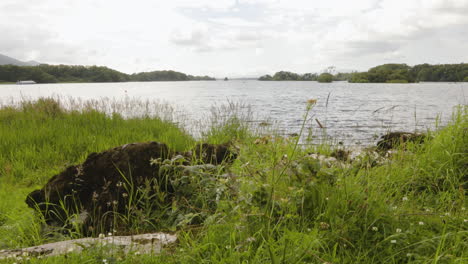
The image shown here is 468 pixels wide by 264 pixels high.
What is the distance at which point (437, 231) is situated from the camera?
2.79 metres

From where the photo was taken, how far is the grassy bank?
2277mm

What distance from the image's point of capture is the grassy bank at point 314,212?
2.28 meters

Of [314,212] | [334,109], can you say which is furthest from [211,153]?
[334,109]

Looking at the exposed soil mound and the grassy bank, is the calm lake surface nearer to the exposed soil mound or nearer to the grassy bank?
the grassy bank

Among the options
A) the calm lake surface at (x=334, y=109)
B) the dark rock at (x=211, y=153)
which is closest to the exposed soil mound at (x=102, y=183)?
the dark rock at (x=211, y=153)

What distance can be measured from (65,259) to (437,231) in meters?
3.45

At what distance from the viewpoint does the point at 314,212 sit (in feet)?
9.14

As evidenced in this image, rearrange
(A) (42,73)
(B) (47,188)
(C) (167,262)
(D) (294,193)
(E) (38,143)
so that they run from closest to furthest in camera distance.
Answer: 1. (C) (167,262)
2. (D) (294,193)
3. (B) (47,188)
4. (E) (38,143)
5. (A) (42,73)

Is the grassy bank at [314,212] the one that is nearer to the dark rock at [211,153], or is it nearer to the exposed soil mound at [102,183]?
the exposed soil mound at [102,183]

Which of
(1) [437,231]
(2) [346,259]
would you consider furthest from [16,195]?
(1) [437,231]

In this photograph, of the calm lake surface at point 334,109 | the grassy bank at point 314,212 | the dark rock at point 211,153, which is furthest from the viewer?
the calm lake surface at point 334,109

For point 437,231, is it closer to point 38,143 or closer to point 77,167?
point 77,167

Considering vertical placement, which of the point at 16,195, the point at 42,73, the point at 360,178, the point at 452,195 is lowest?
the point at 16,195

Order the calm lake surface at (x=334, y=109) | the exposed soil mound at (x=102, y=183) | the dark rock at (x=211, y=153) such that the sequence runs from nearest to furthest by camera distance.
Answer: the exposed soil mound at (x=102, y=183) < the dark rock at (x=211, y=153) < the calm lake surface at (x=334, y=109)
